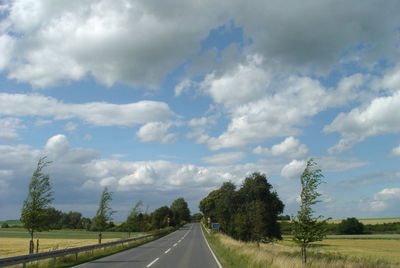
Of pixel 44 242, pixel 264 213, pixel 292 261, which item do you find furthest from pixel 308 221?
pixel 44 242

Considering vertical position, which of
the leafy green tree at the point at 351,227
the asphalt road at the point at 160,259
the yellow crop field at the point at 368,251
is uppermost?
the asphalt road at the point at 160,259

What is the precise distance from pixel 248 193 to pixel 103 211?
1926cm

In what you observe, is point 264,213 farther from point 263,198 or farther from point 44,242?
point 44,242

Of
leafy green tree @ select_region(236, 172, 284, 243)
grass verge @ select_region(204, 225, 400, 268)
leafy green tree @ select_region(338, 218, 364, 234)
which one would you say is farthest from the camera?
leafy green tree @ select_region(338, 218, 364, 234)

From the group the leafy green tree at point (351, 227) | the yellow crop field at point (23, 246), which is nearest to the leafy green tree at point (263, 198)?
the yellow crop field at point (23, 246)

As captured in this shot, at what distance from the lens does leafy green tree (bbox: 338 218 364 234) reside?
101625 millimetres

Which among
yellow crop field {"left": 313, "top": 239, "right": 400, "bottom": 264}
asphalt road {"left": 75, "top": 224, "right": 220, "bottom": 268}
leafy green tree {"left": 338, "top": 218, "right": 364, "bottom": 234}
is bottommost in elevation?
leafy green tree {"left": 338, "top": 218, "right": 364, "bottom": 234}

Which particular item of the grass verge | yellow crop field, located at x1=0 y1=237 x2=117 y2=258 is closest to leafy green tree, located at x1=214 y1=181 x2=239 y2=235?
yellow crop field, located at x1=0 y1=237 x2=117 y2=258

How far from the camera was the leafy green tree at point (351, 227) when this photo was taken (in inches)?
4001

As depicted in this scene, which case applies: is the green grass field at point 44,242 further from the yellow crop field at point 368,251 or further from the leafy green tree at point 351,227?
the leafy green tree at point 351,227

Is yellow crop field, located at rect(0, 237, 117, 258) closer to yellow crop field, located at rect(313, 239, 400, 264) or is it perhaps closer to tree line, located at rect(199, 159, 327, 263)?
tree line, located at rect(199, 159, 327, 263)

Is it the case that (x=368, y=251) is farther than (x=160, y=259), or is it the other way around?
(x=368, y=251)

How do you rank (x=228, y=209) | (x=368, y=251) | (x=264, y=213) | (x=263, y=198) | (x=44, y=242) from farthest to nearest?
1. (x=44, y=242)
2. (x=228, y=209)
3. (x=368, y=251)
4. (x=263, y=198)
5. (x=264, y=213)

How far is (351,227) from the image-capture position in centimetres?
10156
